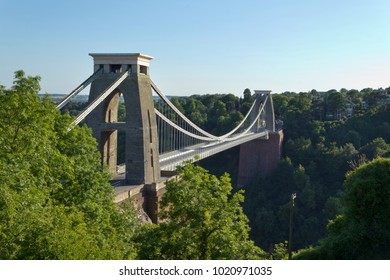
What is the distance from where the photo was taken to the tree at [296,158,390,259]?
9469 millimetres

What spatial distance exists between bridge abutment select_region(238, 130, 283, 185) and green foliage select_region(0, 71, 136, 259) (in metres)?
27.8

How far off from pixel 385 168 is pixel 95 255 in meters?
6.02

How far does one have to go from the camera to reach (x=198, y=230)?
355 inches

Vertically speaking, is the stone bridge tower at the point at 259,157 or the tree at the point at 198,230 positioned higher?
the tree at the point at 198,230

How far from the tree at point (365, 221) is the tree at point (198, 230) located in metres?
1.66

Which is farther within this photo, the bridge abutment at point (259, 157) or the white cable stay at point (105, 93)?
the bridge abutment at point (259, 157)

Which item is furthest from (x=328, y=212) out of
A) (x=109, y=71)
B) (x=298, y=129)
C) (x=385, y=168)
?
(x=385, y=168)

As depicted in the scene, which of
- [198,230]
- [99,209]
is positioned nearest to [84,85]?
[99,209]

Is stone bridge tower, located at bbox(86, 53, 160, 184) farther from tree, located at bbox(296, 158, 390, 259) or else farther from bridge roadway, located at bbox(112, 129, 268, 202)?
tree, located at bbox(296, 158, 390, 259)

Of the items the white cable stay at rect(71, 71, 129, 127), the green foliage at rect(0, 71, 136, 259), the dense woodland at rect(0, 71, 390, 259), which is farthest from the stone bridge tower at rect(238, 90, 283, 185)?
the green foliage at rect(0, 71, 136, 259)

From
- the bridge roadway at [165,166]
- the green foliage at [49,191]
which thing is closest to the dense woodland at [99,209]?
the green foliage at [49,191]

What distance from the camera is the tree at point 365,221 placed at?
31.1 ft

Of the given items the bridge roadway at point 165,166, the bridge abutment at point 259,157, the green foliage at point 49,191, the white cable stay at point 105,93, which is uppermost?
the white cable stay at point 105,93

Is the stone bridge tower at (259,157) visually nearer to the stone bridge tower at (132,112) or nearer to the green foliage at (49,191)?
the stone bridge tower at (132,112)
